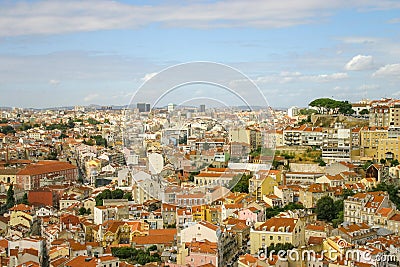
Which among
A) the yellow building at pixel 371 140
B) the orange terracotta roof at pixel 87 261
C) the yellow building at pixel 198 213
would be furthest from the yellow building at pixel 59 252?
the yellow building at pixel 371 140

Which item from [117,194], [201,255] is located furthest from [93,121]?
[201,255]

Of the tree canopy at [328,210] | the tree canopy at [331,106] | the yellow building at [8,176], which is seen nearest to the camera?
the tree canopy at [328,210]

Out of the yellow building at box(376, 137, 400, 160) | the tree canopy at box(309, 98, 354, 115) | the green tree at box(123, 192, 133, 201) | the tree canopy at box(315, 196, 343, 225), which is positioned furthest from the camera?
the tree canopy at box(309, 98, 354, 115)

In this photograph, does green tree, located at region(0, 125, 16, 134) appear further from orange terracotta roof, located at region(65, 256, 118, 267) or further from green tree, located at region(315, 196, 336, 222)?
orange terracotta roof, located at region(65, 256, 118, 267)

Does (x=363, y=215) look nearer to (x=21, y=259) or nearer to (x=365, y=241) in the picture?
(x=365, y=241)

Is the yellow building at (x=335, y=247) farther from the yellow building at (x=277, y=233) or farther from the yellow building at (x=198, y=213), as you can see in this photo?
the yellow building at (x=198, y=213)

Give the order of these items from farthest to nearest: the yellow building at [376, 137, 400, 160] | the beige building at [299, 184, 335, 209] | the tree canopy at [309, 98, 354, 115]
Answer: the tree canopy at [309, 98, 354, 115], the yellow building at [376, 137, 400, 160], the beige building at [299, 184, 335, 209]

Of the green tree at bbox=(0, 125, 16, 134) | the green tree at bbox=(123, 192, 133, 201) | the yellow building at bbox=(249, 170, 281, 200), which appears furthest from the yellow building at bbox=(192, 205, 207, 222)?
the green tree at bbox=(0, 125, 16, 134)
